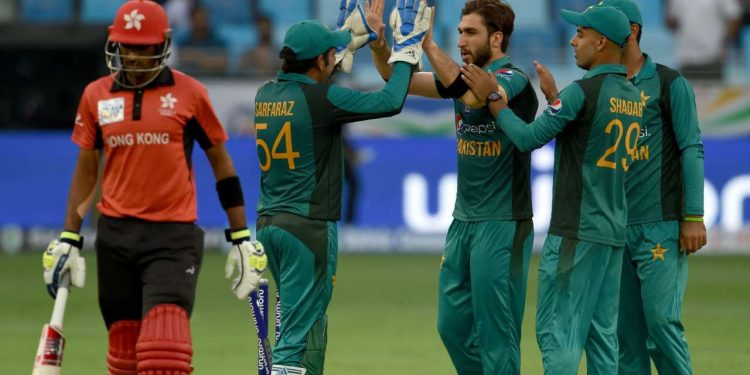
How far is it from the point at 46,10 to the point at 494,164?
48.0ft

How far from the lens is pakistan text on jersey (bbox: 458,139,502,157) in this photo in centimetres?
759

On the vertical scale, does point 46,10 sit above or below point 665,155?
above

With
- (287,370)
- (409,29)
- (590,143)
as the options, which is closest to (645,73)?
(590,143)

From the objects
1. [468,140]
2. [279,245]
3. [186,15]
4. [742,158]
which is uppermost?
[186,15]

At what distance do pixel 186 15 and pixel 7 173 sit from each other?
157 inches

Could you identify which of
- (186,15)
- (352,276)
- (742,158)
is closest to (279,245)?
(352,276)

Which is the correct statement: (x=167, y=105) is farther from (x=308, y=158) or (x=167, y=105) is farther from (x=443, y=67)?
(x=443, y=67)

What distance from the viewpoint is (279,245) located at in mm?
7410

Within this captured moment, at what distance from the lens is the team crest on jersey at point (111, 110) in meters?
6.76

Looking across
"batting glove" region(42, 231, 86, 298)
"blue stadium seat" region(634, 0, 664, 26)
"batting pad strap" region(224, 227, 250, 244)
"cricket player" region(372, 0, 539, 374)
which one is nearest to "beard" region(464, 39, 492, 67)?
"cricket player" region(372, 0, 539, 374)

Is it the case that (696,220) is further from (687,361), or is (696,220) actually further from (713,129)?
(713,129)

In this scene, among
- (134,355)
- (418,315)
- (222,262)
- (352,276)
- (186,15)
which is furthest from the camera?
(186,15)

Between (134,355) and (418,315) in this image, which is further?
(418,315)

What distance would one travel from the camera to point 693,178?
7.69m
